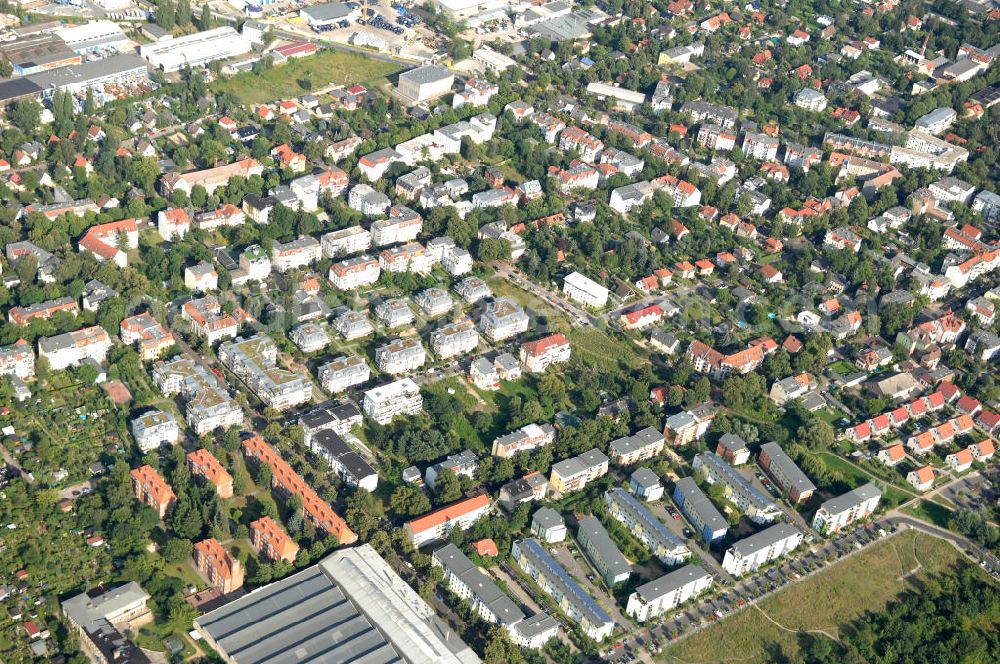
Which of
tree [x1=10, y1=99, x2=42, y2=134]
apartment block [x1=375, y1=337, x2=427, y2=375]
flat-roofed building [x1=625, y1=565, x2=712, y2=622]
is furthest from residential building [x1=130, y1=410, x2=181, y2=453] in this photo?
tree [x1=10, y1=99, x2=42, y2=134]

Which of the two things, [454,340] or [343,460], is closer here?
[343,460]

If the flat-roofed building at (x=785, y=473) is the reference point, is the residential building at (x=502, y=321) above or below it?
above

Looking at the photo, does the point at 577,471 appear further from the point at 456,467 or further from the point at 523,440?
the point at 456,467

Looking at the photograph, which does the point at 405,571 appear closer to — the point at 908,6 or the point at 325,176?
the point at 325,176

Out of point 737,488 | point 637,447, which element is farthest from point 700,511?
point 637,447

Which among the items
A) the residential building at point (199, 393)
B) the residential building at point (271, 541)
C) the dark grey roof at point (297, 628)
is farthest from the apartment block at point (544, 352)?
the dark grey roof at point (297, 628)

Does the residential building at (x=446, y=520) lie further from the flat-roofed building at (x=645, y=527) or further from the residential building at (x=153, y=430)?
the residential building at (x=153, y=430)

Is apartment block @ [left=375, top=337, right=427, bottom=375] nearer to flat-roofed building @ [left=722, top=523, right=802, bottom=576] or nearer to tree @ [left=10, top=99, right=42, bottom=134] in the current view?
flat-roofed building @ [left=722, top=523, right=802, bottom=576]

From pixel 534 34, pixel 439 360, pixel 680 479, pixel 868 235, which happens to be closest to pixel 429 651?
pixel 680 479
